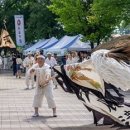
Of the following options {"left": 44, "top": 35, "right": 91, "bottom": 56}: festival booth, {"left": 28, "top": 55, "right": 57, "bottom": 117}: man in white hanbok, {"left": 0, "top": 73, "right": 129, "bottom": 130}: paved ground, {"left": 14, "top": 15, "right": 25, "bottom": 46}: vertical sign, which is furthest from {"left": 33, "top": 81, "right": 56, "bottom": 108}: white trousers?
{"left": 14, "top": 15, "right": 25, "bottom": 46}: vertical sign

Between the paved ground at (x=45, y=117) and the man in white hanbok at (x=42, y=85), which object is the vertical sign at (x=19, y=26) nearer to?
the paved ground at (x=45, y=117)

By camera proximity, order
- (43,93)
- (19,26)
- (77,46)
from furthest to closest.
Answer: (19,26) → (77,46) → (43,93)

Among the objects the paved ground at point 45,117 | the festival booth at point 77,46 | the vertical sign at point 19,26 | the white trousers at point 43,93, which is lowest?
the paved ground at point 45,117

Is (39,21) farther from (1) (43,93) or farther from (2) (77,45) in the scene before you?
(1) (43,93)

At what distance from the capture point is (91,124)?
1232 cm

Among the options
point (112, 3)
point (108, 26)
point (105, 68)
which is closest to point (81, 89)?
point (105, 68)

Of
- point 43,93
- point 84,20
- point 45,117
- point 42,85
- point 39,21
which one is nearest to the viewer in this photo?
point 45,117

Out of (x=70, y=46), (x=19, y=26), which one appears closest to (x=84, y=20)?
(x=70, y=46)

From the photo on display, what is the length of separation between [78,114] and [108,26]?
24226mm

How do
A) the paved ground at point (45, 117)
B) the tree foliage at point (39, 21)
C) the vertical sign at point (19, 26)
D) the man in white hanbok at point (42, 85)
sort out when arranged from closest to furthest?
the paved ground at point (45, 117)
the man in white hanbok at point (42, 85)
the vertical sign at point (19, 26)
the tree foliage at point (39, 21)

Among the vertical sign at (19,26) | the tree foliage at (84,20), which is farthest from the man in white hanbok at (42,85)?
the vertical sign at (19,26)

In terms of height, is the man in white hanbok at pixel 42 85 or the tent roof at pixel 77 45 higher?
the tent roof at pixel 77 45

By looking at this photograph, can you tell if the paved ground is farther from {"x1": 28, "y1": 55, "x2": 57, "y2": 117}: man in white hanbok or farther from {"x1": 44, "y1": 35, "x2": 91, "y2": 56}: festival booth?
{"x1": 44, "y1": 35, "x2": 91, "y2": 56}: festival booth

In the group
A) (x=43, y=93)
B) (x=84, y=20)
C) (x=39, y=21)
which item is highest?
(x=39, y=21)
